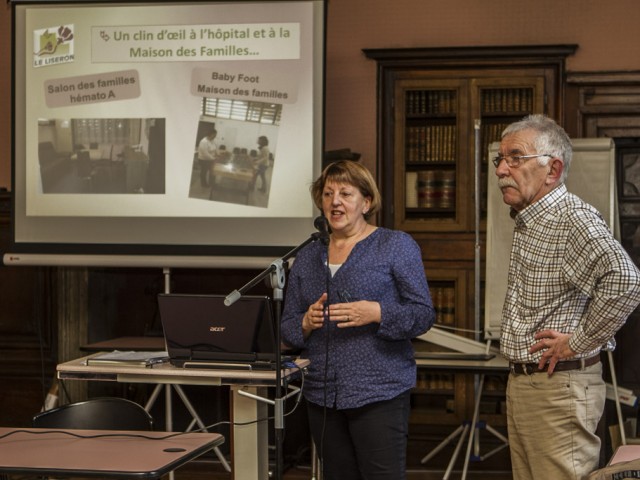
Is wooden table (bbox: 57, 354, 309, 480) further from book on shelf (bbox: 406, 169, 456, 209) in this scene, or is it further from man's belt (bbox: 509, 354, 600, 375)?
book on shelf (bbox: 406, 169, 456, 209)

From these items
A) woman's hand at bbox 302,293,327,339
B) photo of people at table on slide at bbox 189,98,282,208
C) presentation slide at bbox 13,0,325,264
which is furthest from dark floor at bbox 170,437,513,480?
woman's hand at bbox 302,293,327,339

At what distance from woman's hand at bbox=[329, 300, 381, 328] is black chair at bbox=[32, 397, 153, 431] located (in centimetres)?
84

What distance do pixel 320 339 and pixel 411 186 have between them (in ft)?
10.1

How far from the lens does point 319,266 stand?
Result: 130 inches

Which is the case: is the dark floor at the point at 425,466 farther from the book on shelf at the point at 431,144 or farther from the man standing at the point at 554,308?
the man standing at the point at 554,308

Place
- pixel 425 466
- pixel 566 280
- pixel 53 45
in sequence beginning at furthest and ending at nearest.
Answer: pixel 425 466 < pixel 53 45 < pixel 566 280

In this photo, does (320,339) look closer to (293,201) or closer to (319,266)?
(319,266)

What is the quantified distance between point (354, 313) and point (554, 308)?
65cm

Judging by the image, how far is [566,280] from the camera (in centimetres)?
274

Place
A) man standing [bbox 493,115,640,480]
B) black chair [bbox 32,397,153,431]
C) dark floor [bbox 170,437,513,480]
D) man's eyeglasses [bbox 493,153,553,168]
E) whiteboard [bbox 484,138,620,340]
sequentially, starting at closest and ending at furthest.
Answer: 1. man standing [bbox 493,115,640,480]
2. man's eyeglasses [bbox 493,153,553,168]
3. black chair [bbox 32,397,153,431]
4. whiteboard [bbox 484,138,620,340]
5. dark floor [bbox 170,437,513,480]

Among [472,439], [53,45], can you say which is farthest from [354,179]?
[53,45]

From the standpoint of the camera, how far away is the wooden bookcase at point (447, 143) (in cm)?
601

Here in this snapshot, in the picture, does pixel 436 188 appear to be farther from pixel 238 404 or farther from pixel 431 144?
pixel 238 404

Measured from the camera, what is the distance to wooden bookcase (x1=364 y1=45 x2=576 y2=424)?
601 centimetres
